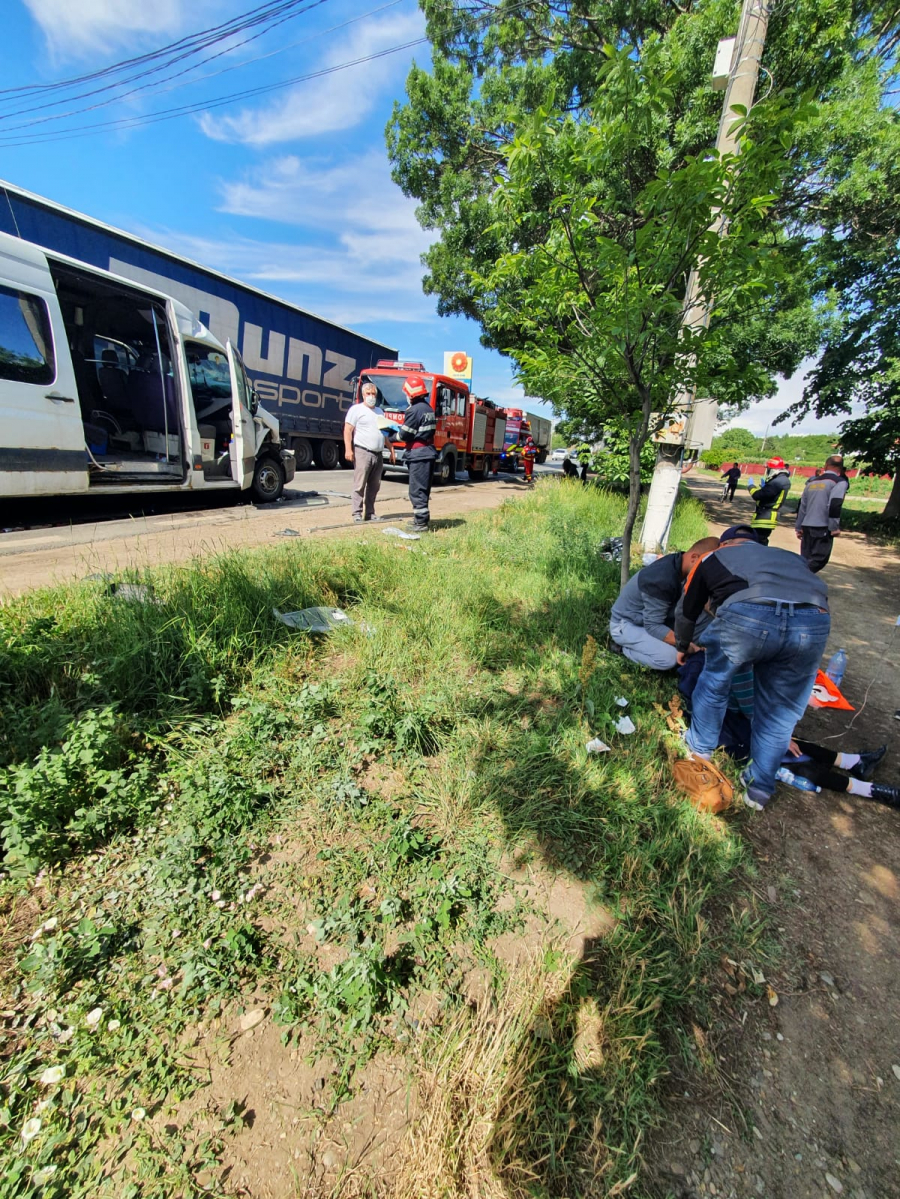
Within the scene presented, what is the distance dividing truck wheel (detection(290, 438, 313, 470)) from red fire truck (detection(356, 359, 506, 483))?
6.14 feet

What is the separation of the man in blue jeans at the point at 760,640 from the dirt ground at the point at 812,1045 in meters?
0.39

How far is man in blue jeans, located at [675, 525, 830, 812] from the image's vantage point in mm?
2279

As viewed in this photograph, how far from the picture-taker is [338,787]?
214 cm

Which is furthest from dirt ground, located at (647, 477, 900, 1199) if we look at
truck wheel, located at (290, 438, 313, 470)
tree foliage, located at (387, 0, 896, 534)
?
truck wheel, located at (290, 438, 313, 470)

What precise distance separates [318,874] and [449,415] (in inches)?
495

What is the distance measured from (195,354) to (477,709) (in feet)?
22.3

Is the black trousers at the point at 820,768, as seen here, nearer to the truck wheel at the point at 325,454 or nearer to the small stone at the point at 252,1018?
the small stone at the point at 252,1018

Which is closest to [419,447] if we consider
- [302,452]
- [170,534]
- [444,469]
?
[170,534]

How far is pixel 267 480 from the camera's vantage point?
7.93m

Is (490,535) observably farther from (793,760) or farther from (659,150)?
(659,150)

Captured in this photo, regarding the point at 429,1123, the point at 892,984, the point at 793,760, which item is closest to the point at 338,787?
the point at 429,1123

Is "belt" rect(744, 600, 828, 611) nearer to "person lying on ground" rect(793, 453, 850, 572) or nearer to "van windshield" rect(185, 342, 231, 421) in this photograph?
"person lying on ground" rect(793, 453, 850, 572)


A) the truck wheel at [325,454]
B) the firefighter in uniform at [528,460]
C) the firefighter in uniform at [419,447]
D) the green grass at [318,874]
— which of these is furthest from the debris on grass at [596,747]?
the firefighter in uniform at [528,460]

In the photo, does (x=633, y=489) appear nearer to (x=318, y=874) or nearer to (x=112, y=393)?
(x=318, y=874)
